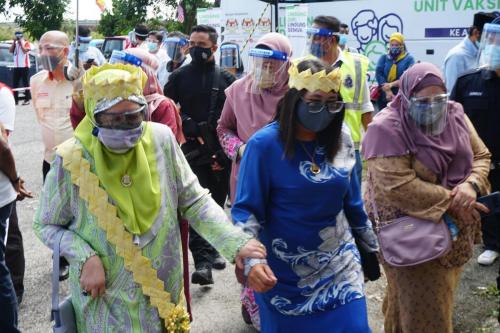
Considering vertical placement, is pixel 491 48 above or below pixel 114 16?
below

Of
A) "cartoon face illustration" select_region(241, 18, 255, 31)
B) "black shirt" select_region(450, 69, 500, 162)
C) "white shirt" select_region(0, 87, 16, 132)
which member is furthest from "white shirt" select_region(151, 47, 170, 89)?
"cartoon face illustration" select_region(241, 18, 255, 31)

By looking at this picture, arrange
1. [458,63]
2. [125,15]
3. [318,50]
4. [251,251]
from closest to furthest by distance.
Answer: [251,251] < [318,50] < [458,63] < [125,15]

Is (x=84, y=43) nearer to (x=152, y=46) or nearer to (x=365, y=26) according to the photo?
(x=152, y=46)

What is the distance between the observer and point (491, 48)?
5.04m

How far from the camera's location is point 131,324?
2.76 metres

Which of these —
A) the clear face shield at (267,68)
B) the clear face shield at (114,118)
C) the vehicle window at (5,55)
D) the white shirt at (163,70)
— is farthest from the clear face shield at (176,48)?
the vehicle window at (5,55)

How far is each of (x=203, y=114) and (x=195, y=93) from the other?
18cm

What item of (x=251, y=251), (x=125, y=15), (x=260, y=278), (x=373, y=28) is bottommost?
(x=260, y=278)

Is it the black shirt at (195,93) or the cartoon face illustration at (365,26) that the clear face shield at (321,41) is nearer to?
the black shirt at (195,93)

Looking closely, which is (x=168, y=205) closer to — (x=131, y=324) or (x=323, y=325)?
(x=131, y=324)

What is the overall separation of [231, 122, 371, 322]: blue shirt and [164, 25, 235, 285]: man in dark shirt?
2.32 meters

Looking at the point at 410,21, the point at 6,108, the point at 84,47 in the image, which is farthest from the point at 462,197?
the point at 410,21

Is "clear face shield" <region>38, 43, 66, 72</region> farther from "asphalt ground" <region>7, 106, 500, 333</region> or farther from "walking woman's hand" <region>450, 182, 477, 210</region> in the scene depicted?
"walking woman's hand" <region>450, 182, 477, 210</region>

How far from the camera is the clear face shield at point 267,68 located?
4.54 metres
